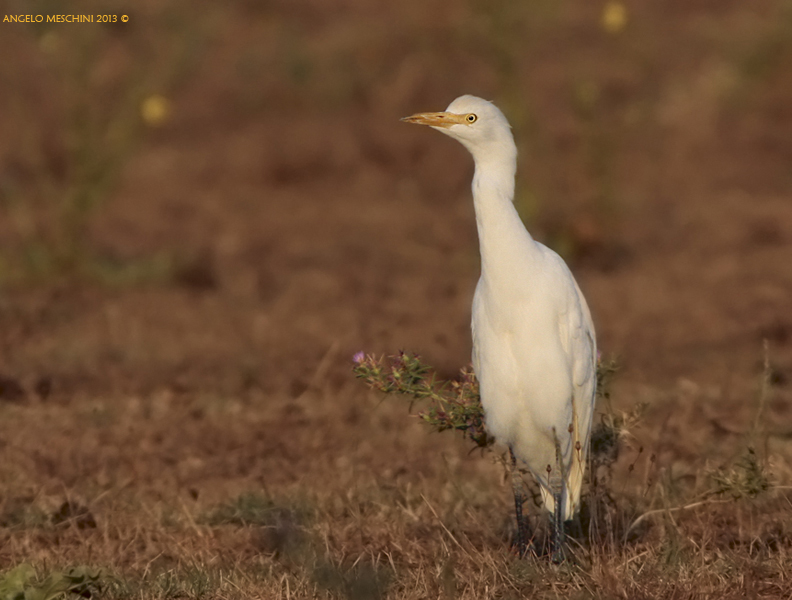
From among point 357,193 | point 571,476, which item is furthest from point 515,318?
point 357,193

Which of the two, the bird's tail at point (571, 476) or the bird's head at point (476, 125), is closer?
the bird's head at point (476, 125)

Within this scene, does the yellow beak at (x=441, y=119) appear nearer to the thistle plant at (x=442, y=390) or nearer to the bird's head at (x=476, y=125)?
the bird's head at (x=476, y=125)

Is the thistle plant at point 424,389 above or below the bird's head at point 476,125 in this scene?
below

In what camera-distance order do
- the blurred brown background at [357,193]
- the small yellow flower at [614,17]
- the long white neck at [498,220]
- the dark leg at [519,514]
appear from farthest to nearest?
the small yellow flower at [614,17]
the blurred brown background at [357,193]
the dark leg at [519,514]
the long white neck at [498,220]

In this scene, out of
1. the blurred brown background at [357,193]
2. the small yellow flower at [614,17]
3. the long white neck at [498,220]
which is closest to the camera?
the long white neck at [498,220]

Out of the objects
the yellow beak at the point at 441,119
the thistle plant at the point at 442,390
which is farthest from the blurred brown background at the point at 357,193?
the yellow beak at the point at 441,119

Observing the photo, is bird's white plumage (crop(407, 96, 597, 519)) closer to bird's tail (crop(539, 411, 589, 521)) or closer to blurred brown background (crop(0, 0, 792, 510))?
bird's tail (crop(539, 411, 589, 521))

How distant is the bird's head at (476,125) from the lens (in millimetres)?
4172

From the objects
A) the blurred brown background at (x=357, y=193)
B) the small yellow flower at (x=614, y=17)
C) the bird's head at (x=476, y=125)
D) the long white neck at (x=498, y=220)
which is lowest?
the blurred brown background at (x=357, y=193)

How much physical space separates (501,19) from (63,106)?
648 centimetres

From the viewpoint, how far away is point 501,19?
980 cm

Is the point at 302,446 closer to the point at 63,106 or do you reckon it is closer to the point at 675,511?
the point at 675,511

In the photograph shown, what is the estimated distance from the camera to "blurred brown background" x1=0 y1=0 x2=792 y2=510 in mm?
7793

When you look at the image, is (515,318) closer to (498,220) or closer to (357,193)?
(498,220)
